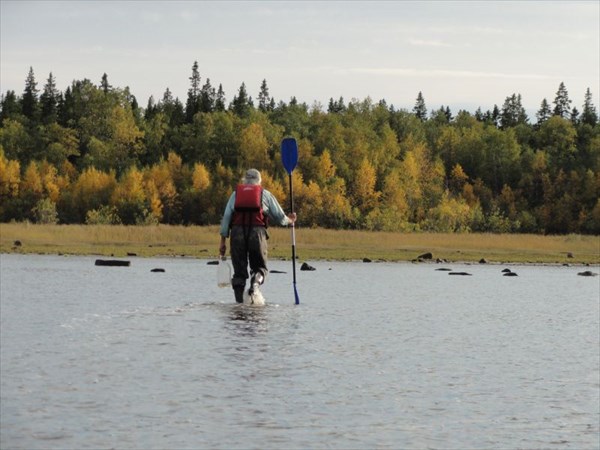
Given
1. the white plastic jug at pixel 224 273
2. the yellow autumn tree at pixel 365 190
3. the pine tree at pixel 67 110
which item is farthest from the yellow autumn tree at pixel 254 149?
the white plastic jug at pixel 224 273

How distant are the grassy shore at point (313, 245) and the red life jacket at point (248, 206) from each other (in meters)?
35.2

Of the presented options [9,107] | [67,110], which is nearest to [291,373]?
[67,110]

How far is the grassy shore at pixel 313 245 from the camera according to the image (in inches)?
2373

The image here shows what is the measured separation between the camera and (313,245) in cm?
6781

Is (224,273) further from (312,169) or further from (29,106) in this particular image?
(29,106)

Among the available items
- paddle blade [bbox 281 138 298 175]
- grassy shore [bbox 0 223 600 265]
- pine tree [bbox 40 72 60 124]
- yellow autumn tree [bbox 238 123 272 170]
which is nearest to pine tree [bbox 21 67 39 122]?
pine tree [bbox 40 72 60 124]

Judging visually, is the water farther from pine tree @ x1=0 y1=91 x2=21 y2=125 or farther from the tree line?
pine tree @ x1=0 y1=91 x2=21 y2=125

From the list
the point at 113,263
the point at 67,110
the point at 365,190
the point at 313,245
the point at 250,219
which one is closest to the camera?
the point at 250,219

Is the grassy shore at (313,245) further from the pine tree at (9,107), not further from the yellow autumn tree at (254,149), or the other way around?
the pine tree at (9,107)

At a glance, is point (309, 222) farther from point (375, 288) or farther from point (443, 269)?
point (375, 288)

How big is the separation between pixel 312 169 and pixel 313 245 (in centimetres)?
5787

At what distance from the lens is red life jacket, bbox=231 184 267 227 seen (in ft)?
69.3

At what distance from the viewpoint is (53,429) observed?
8.92m

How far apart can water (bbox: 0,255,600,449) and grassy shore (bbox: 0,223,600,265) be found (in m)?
33.4
